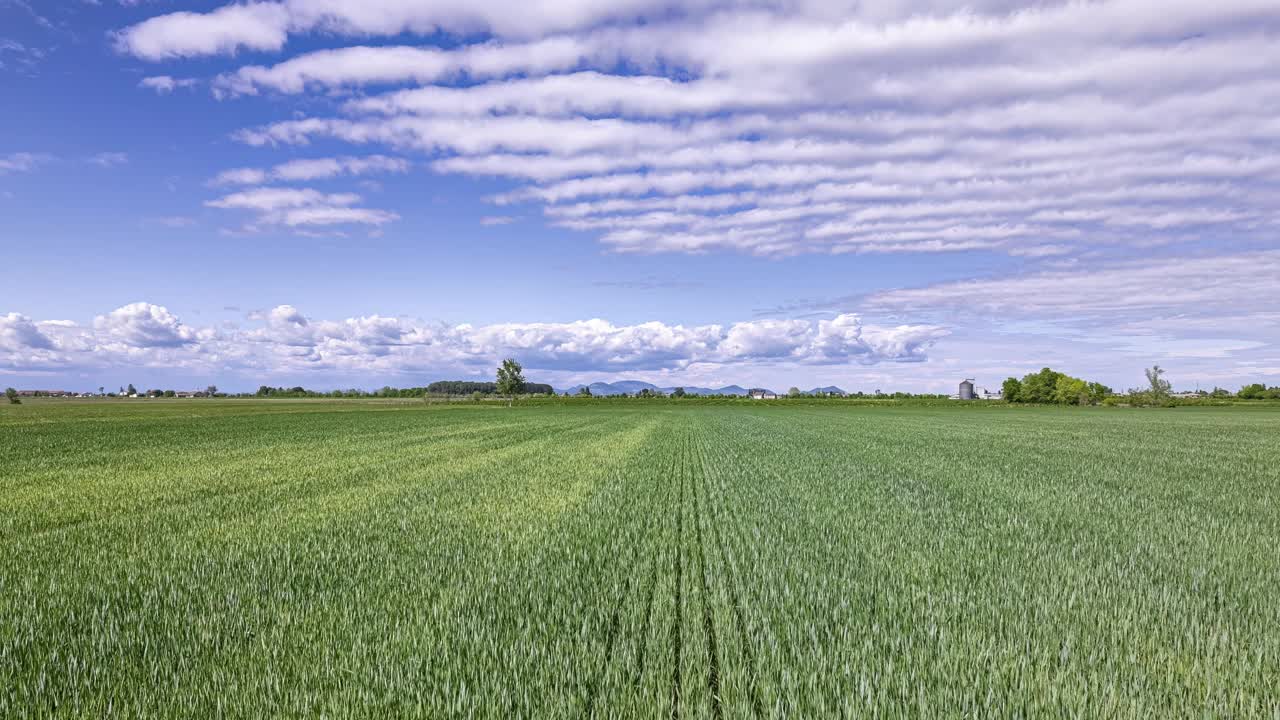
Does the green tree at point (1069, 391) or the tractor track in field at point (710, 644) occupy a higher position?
the green tree at point (1069, 391)

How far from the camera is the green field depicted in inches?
175

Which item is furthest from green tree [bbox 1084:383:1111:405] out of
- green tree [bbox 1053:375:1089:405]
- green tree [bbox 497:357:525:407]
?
green tree [bbox 497:357:525:407]

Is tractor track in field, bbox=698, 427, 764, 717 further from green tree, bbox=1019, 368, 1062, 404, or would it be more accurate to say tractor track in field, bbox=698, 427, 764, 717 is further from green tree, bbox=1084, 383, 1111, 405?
green tree, bbox=1019, 368, 1062, 404

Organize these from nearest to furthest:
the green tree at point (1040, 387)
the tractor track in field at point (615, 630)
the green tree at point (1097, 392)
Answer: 1. the tractor track in field at point (615, 630)
2. the green tree at point (1097, 392)
3. the green tree at point (1040, 387)

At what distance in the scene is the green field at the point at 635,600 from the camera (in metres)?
4.45

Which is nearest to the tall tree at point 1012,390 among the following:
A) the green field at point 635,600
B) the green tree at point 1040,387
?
the green tree at point 1040,387

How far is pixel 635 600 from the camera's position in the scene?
646 centimetres

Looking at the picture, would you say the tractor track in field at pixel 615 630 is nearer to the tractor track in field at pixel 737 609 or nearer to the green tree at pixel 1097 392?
the tractor track in field at pixel 737 609

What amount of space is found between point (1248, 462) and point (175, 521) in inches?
1073

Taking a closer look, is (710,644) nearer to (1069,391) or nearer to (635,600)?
(635,600)

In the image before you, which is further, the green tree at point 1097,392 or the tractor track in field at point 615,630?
the green tree at point 1097,392

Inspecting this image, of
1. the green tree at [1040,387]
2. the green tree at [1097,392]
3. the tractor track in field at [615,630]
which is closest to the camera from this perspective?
the tractor track in field at [615,630]

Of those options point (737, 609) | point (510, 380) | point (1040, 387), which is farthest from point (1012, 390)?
point (737, 609)

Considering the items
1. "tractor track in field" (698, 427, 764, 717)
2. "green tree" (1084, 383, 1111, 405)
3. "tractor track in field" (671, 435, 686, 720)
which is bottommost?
"tractor track in field" (671, 435, 686, 720)
